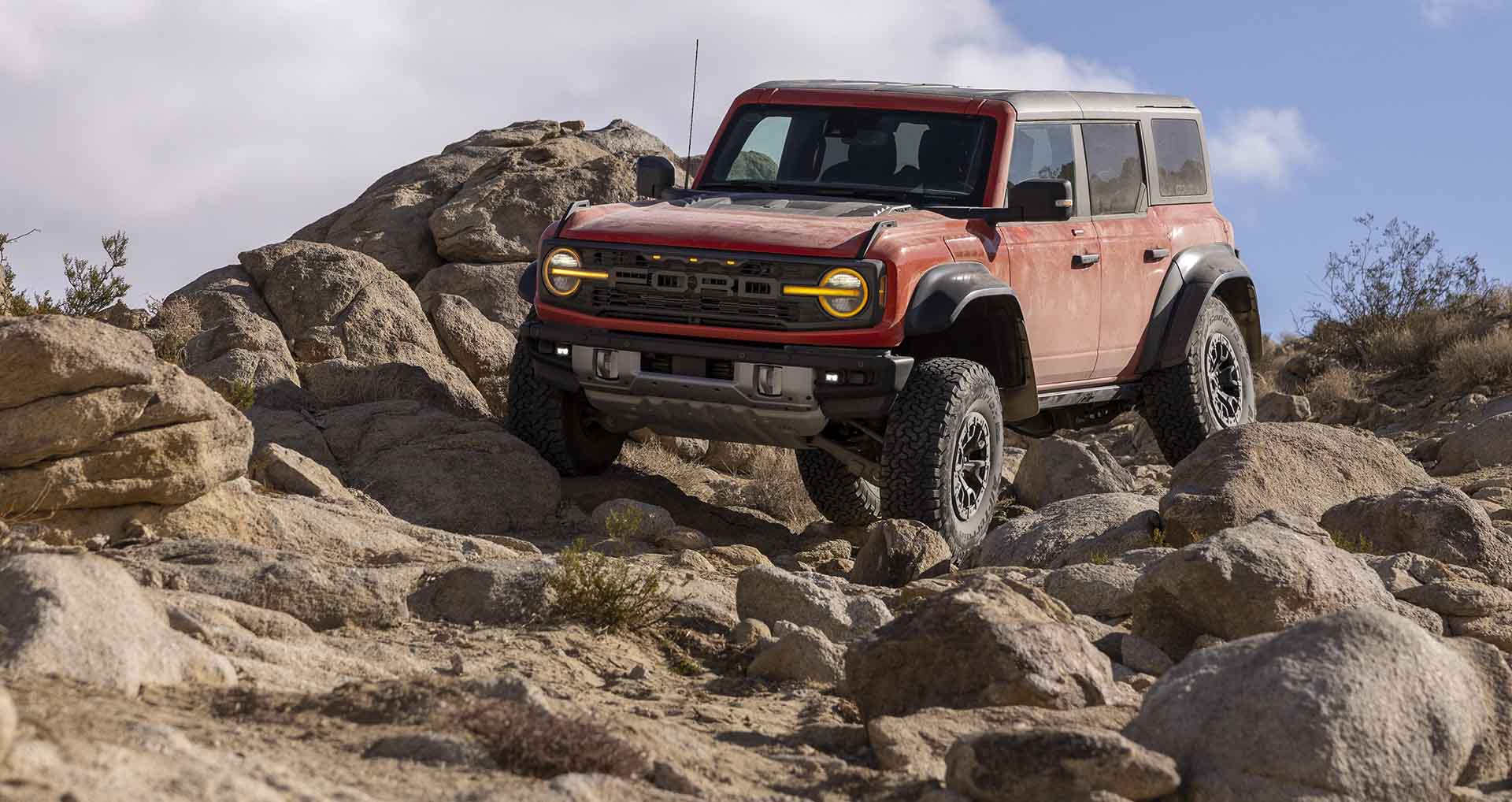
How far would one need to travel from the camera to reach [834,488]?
35.7 feet

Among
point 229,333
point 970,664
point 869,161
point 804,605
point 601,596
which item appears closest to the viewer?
point 970,664

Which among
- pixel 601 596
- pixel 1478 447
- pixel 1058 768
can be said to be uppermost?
pixel 1478 447

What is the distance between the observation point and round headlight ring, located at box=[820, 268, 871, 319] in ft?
27.5

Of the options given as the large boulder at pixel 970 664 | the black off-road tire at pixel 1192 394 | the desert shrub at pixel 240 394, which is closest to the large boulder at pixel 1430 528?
the black off-road tire at pixel 1192 394

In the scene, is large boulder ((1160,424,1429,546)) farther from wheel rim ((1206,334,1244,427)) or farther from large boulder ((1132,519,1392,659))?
large boulder ((1132,519,1392,659))

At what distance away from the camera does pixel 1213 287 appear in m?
11.2

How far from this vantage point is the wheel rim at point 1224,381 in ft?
38.1

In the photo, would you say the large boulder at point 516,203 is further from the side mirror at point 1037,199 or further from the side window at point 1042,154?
the side mirror at point 1037,199

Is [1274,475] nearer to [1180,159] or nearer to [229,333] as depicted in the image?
[1180,159]

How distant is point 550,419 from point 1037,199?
2929 mm

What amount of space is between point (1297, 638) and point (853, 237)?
169 inches

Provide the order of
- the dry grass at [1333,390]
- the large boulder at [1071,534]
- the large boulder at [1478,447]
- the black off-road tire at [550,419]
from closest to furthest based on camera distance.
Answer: the large boulder at [1071,534] → the black off-road tire at [550,419] → the large boulder at [1478,447] → the dry grass at [1333,390]

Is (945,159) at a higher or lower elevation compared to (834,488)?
higher

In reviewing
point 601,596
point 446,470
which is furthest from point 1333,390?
point 601,596
